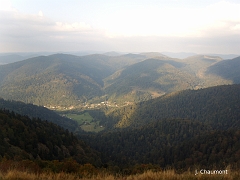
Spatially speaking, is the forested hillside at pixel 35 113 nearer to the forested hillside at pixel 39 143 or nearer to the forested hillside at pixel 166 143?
the forested hillside at pixel 166 143

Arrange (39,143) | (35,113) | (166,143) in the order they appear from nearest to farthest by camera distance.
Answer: (39,143), (166,143), (35,113)

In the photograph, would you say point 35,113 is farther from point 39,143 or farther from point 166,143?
point 39,143

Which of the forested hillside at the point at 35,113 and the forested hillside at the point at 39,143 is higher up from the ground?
the forested hillside at the point at 39,143

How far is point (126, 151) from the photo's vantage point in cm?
11106

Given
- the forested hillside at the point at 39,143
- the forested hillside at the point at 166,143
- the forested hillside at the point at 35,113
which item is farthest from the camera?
the forested hillside at the point at 35,113

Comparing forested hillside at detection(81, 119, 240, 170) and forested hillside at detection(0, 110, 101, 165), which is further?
forested hillside at detection(81, 119, 240, 170)

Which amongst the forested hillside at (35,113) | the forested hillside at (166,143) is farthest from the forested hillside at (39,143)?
the forested hillside at (35,113)

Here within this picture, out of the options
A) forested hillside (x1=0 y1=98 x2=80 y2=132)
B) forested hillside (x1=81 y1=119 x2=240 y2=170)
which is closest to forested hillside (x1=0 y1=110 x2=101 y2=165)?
forested hillside (x1=81 y1=119 x2=240 y2=170)

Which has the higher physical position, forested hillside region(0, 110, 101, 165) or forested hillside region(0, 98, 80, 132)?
forested hillside region(0, 110, 101, 165)

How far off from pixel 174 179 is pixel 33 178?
8.76 meters

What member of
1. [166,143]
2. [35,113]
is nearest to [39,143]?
[166,143]

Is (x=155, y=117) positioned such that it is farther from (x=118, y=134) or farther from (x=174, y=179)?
(x=174, y=179)

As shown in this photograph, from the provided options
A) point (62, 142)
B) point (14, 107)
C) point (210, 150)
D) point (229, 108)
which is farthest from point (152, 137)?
point (14, 107)

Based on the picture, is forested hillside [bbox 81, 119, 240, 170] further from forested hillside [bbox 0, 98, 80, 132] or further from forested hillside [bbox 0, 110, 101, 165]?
forested hillside [bbox 0, 98, 80, 132]
